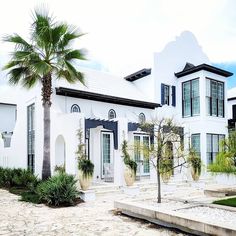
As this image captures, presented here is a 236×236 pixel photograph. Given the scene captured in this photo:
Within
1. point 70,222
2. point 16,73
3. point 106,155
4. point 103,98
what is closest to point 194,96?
point 103,98

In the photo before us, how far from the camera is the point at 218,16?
16.3 m

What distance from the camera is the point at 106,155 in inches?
798

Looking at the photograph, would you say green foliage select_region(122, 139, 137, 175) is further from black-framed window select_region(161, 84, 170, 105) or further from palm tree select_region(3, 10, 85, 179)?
black-framed window select_region(161, 84, 170, 105)

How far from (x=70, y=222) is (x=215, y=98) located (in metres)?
17.4

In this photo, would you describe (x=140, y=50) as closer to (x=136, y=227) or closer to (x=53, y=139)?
(x=53, y=139)

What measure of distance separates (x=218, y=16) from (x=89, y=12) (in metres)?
6.52

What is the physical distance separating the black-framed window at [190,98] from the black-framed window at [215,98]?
0.71m

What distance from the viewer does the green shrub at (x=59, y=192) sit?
1281 centimetres

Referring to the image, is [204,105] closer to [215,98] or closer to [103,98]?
[215,98]

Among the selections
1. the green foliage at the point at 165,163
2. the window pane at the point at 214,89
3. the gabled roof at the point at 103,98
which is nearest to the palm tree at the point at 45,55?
the gabled roof at the point at 103,98

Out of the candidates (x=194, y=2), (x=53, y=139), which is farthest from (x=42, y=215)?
(x=194, y=2)

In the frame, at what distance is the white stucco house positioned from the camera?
1728cm

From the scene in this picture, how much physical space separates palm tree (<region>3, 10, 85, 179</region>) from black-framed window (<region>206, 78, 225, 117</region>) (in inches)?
470

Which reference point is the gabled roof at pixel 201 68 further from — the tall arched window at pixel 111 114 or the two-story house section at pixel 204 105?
the tall arched window at pixel 111 114
